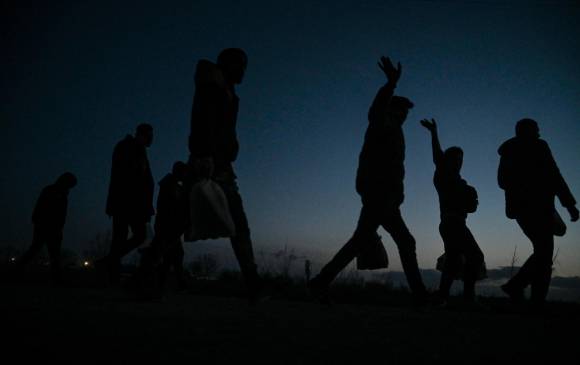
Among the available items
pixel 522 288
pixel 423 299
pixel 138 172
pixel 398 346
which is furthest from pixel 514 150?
pixel 138 172

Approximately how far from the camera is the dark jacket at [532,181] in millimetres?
4613

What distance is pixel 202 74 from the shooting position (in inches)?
131

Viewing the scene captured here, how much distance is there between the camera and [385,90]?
12.8 ft

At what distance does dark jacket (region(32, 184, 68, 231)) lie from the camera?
6.27 meters

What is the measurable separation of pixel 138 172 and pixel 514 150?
526 cm

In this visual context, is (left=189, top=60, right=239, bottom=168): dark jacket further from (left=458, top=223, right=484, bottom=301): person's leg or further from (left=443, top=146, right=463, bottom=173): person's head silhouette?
(left=458, top=223, right=484, bottom=301): person's leg

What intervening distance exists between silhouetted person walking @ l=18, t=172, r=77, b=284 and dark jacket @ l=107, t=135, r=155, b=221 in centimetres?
130

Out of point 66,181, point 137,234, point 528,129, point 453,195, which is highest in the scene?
point 528,129

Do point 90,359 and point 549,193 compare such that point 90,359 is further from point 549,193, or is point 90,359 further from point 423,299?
point 549,193

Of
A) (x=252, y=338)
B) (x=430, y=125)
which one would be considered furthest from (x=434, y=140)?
(x=252, y=338)

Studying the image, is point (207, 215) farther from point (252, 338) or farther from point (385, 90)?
point (385, 90)

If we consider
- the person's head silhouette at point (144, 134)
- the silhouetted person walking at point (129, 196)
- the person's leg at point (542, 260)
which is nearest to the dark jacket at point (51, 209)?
the silhouetted person walking at point (129, 196)

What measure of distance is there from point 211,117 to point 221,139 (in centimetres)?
22

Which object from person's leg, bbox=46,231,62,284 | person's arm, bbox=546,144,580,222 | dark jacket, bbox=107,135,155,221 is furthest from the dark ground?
person's leg, bbox=46,231,62,284
